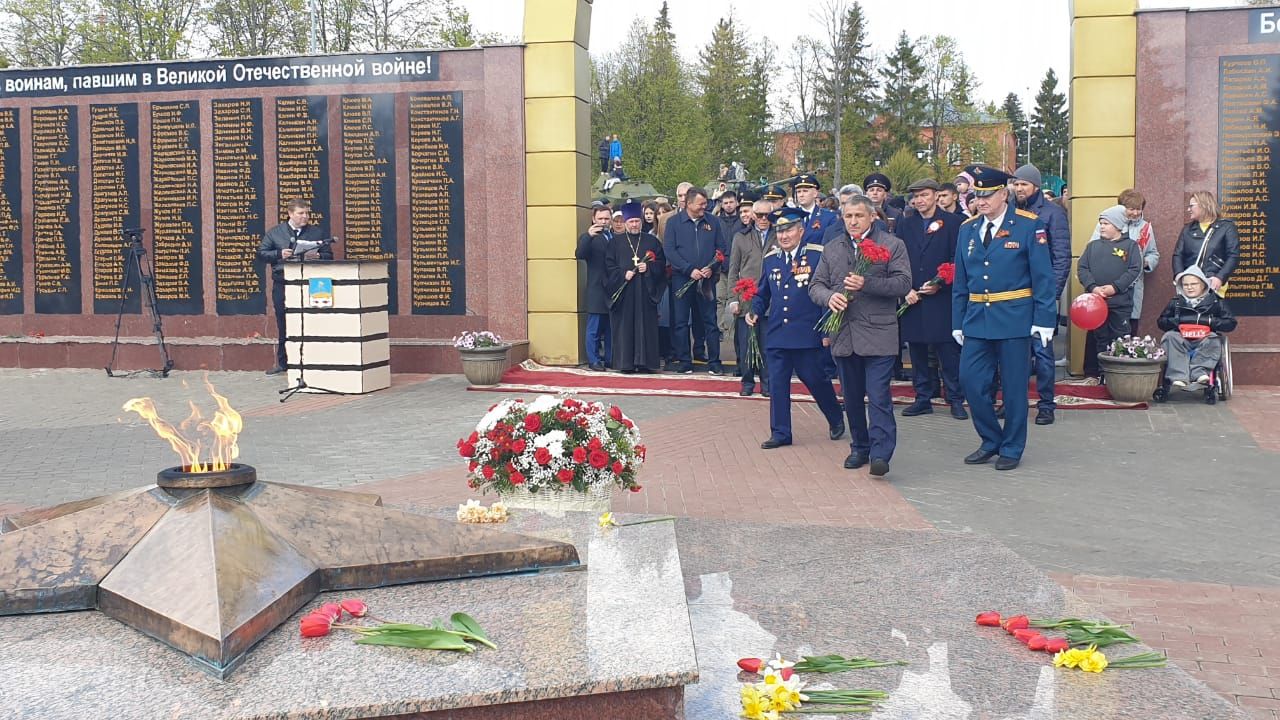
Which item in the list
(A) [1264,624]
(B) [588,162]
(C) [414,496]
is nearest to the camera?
(A) [1264,624]

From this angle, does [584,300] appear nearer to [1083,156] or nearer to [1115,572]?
[1083,156]

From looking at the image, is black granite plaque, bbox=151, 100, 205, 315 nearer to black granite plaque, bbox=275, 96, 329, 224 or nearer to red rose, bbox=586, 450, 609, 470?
black granite plaque, bbox=275, 96, 329, 224

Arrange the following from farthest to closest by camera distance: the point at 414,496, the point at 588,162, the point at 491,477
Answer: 1. the point at 588,162
2. the point at 414,496
3. the point at 491,477

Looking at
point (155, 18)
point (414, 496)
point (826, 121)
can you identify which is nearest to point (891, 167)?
point (826, 121)

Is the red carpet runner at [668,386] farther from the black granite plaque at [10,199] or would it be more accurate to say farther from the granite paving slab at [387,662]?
the granite paving slab at [387,662]

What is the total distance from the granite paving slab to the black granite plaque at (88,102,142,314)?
12241mm

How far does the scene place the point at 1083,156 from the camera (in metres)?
12.8

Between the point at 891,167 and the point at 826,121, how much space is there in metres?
4.50

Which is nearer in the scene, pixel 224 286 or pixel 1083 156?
pixel 1083 156

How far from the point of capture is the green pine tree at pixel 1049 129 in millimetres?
83625

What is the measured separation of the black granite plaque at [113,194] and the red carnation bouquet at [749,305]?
786 centimetres

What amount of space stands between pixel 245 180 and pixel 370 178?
1595 mm

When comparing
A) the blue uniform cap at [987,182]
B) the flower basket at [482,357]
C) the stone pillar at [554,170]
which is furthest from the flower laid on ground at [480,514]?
the stone pillar at [554,170]

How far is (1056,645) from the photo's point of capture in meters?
4.17
